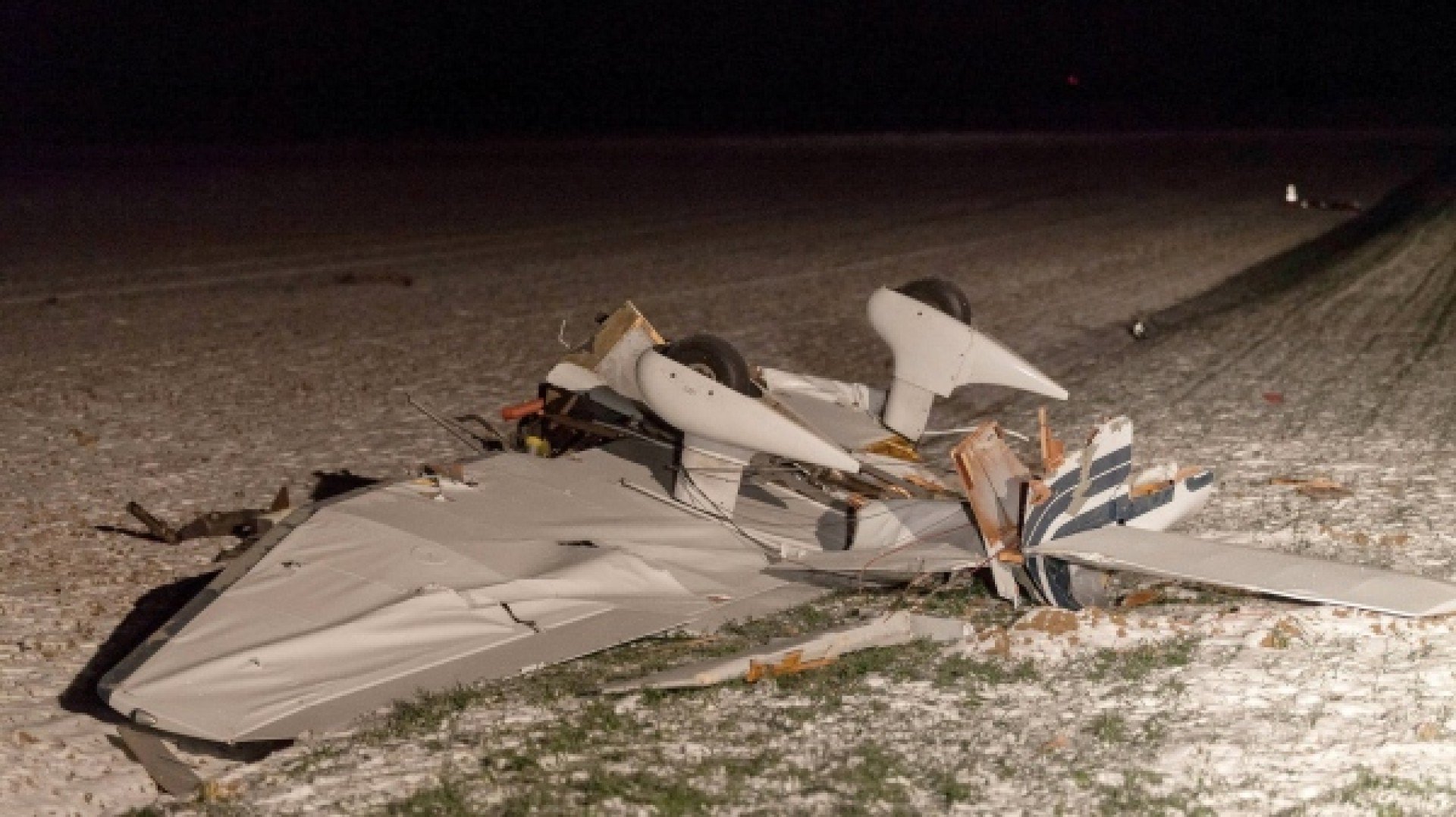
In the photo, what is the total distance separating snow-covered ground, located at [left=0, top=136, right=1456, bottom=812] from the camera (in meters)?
4.77

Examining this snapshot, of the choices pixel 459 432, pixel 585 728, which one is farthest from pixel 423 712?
pixel 459 432

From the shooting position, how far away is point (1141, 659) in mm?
5520

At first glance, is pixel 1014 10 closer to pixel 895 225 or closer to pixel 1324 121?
pixel 1324 121

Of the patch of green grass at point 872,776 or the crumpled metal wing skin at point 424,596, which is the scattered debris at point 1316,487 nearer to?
the crumpled metal wing skin at point 424,596

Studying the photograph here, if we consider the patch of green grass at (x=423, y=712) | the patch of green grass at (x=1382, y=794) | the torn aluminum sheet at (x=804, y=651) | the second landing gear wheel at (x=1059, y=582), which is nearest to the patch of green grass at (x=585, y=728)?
the torn aluminum sheet at (x=804, y=651)

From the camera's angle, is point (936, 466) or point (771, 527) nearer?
point (771, 527)

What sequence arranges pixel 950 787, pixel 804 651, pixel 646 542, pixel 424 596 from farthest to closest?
1. pixel 646 542
2. pixel 424 596
3. pixel 804 651
4. pixel 950 787

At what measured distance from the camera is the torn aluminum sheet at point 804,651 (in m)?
5.29

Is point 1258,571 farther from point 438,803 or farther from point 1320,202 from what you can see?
point 1320,202

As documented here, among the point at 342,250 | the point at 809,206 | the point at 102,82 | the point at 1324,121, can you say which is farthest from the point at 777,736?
the point at 1324,121

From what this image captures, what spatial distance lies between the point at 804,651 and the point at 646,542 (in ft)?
3.59

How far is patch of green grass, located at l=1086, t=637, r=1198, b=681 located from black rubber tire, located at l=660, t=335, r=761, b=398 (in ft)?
6.24

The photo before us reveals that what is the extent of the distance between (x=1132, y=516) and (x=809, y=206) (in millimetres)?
17145

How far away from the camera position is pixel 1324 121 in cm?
4609
